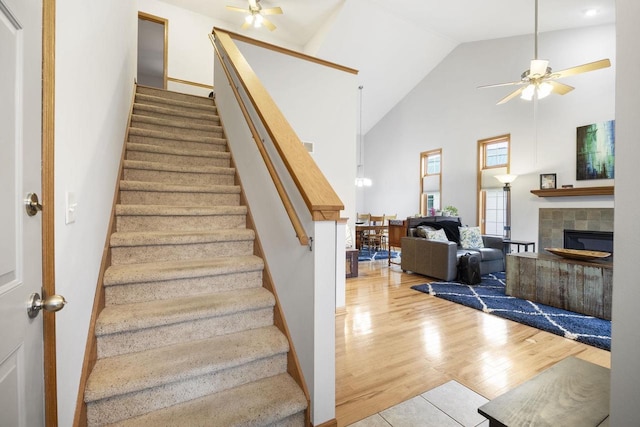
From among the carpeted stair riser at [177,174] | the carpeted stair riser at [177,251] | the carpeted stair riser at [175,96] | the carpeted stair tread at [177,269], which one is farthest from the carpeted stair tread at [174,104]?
the carpeted stair tread at [177,269]

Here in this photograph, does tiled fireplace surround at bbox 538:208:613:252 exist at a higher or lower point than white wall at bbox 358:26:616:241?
lower

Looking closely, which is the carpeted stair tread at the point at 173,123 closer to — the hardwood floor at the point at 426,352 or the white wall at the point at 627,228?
the hardwood floor at the point at 426,352

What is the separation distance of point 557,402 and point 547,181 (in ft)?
19.2

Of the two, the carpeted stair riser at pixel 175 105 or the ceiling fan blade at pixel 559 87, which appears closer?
the ceiling fan blade at pixel 559 87

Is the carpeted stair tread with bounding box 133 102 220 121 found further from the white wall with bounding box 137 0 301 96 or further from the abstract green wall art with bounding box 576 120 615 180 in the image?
the abstract green wall art with bounding box 576 120 615 180

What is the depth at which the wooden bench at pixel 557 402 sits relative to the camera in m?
1.05

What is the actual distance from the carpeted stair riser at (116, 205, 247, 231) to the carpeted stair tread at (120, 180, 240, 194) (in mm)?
260

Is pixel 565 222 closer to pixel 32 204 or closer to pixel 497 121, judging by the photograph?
pixel 497 121

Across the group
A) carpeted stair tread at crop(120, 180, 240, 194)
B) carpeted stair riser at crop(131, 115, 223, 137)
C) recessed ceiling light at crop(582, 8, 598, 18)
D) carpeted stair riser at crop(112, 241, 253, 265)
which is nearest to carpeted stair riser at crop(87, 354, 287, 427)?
carpeted stair riser at crop(112, 241, 253, 265)

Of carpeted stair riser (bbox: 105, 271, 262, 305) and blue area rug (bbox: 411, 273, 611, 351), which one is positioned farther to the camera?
blue area rug (bbox: 411, 273, 611, 351)

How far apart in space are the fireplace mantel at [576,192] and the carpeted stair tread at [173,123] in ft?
19.1

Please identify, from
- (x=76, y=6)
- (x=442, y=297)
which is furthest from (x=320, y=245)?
(x=442, y=297)

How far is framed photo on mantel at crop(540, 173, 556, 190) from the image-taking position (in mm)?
5621

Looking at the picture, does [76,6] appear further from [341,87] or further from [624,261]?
[341,87]
